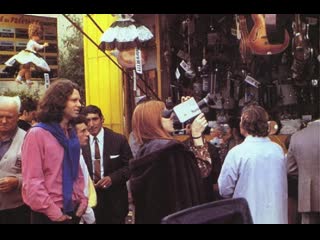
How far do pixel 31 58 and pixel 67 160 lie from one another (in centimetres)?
203

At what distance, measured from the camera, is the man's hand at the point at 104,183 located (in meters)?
4.86

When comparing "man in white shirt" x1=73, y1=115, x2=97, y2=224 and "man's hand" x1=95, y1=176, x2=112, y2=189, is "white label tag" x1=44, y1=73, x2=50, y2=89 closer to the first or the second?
"man in white shirt" x1=73, y1=115, x2=97, y2=224

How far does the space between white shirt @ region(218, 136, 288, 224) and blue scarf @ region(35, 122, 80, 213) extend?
1.16m

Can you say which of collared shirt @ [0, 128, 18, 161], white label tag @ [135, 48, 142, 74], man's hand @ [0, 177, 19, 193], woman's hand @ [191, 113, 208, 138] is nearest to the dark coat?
woman's hand @ [191, 113, 208, 138]

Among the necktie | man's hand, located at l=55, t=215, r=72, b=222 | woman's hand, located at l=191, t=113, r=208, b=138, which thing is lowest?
man's hand, located at l=55, t=215, r=72, b=222

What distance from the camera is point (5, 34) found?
17.9ft

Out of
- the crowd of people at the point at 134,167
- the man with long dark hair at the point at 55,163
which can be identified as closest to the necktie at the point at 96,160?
the crowd of people at the point at 134,167

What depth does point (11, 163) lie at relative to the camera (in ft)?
14.8

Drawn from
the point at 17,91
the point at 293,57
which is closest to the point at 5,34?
the point at 17,91

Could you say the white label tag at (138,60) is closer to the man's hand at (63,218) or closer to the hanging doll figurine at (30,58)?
the hanging doll figurine at (30,58)

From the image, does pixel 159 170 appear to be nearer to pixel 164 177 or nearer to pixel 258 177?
pixel 164 177

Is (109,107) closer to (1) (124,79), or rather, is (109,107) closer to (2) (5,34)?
(1) (124,79)

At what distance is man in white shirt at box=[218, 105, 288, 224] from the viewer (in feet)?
13.9
